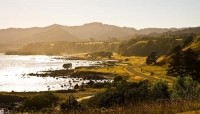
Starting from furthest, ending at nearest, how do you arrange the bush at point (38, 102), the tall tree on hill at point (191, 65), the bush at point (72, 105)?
→ the tall tree on hill at point (191, 65)
the bush at point (38, 102)
the bush at point (72, 105)

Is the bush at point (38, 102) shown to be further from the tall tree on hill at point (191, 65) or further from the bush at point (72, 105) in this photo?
the tall tree on hill at point (191, 65)

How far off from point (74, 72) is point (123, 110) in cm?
14644

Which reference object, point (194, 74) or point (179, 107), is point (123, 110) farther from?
point (194, 74)

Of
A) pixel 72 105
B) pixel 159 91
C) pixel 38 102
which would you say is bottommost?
pixel 38 102

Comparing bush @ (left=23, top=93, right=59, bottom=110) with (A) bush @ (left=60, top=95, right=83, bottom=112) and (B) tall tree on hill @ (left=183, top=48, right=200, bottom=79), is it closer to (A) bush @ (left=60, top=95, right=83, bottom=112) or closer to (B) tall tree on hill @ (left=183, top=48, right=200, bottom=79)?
(A) bush @ (left=60, top=95, right=83, bottom=112)

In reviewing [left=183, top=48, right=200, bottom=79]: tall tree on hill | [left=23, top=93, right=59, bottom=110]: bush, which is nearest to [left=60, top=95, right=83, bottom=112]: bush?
[left=23, top=93, right=59, bottom=110]: bush

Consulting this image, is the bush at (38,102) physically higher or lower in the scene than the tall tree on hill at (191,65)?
lower

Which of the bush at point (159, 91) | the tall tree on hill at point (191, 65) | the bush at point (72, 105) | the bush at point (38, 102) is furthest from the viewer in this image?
the tall tree on hill at point (191, 65)

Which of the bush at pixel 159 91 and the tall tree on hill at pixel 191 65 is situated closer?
Answer: the bush at pixel 159 91

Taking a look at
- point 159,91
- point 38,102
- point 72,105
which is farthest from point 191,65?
point 72,105

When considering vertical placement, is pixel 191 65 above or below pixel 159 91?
above

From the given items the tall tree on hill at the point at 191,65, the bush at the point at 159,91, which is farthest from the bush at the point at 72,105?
the tall tree on hill at the point at 191,65

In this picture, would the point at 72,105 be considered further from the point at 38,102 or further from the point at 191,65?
the point at 191,65

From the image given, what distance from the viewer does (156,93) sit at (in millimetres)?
50688
